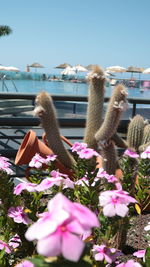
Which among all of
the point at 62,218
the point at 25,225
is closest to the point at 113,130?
the point at 25,225

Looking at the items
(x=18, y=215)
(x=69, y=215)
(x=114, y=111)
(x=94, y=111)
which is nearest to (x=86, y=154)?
(x=18, y=215)

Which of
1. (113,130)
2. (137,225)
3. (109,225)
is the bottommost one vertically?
(137,225)

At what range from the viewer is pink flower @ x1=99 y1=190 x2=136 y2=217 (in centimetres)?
90

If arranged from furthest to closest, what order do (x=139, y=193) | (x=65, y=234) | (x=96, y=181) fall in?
1. (x=139, y=193)
2. (x=96, y=181)
3. (x=65, y=234)

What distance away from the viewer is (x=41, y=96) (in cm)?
228

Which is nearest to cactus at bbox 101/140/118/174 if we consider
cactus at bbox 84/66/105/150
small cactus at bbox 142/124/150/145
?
cactus at bbox 84/66/105/150

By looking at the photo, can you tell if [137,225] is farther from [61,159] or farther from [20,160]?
[20,160]

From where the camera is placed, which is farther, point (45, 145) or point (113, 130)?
point (45, 145)

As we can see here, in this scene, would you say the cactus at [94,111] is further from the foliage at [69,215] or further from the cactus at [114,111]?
the foliage at [69,215]

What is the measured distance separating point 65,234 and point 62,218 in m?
0.02

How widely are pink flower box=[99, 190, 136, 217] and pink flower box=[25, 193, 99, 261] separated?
36 cm

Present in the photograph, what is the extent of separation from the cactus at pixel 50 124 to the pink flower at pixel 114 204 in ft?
4.59

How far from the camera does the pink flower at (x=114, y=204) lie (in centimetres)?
90

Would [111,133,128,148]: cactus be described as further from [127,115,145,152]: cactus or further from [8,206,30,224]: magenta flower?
[8,206,30,224]: magenta flower
